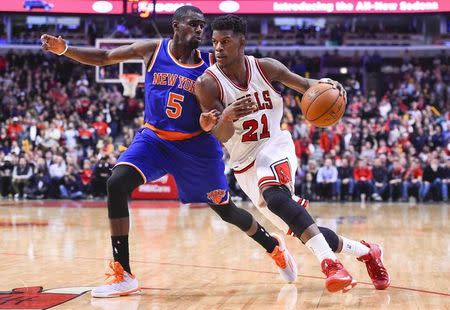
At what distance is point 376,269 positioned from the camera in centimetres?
535

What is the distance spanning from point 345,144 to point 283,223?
14370mm

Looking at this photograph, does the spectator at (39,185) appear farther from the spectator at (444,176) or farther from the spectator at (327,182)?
the spectator at (444,176)

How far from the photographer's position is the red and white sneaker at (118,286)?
497cm

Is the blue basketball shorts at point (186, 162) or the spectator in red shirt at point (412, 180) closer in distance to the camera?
the blue basketball shorts at point (186, 162)

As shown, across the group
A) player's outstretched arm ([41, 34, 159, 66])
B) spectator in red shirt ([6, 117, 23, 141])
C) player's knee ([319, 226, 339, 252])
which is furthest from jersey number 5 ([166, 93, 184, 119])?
spectator in red shirt ([6, 117, 23, 141])

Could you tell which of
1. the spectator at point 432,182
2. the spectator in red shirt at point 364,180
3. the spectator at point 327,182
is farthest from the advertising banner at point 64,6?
the spectator at point 432,182

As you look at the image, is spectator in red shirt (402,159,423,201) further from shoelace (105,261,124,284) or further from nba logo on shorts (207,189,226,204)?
shoelace (105,261,124,284)

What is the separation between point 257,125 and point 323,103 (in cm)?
53

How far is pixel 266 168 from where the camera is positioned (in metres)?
5.20

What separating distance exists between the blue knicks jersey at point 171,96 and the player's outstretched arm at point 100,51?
0.09m

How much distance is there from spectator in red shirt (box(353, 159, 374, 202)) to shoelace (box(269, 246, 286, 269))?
1250cm

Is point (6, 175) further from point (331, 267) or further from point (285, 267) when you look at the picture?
point (331, 267)

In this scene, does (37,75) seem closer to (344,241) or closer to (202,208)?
(202,208)

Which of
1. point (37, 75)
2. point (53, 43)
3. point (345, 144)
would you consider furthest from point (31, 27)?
point (53, 43)
